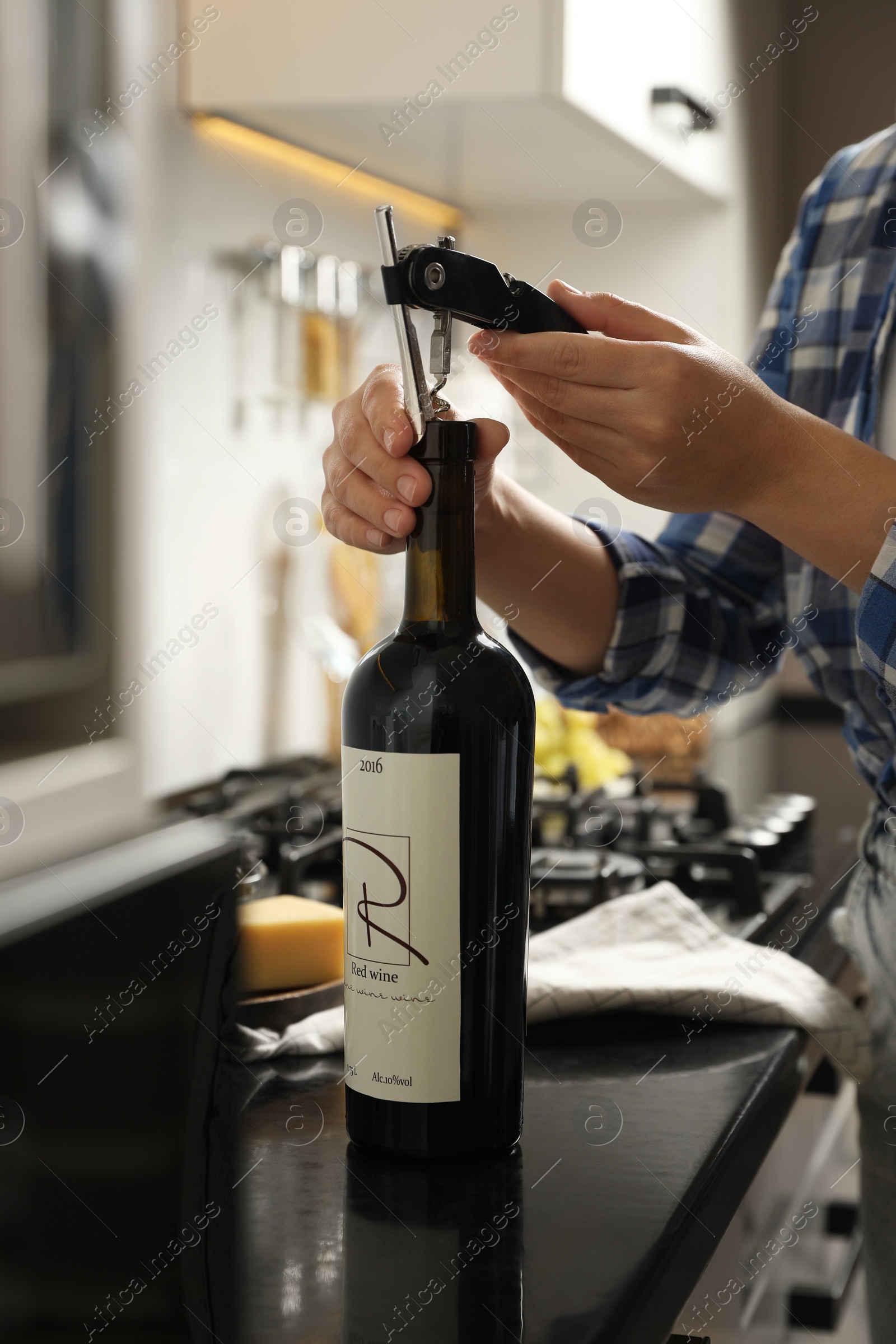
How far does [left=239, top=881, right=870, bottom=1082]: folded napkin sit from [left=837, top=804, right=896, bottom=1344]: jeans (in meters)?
0.03

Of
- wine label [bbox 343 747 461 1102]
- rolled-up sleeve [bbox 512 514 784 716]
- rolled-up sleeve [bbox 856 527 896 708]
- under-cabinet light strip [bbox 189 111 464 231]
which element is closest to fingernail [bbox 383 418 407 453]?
wine label [bbox 343 747 461 1102]

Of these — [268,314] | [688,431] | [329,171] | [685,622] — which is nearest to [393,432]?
[688,431]

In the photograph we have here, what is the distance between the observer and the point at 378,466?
0.56 metres

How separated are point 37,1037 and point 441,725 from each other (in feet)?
0.71

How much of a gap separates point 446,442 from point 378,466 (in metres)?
0.04

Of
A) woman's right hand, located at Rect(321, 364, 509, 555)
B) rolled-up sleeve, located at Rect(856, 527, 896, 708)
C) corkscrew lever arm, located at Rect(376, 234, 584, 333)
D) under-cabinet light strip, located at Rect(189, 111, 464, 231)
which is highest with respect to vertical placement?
under-cabinet light strip, located at Rect(189, 111, 464, 231)

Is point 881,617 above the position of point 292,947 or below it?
above

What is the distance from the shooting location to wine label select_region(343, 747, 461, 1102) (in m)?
0.51

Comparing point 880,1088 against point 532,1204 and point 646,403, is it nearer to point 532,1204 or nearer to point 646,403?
point 532,1204

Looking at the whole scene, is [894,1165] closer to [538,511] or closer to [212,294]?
[538,511]

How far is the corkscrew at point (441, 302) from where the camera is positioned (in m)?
0.52

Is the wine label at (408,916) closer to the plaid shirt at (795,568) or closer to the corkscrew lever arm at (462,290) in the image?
the corkscrew lever arm at (462,290)

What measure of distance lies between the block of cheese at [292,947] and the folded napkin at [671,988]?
0.09 ft

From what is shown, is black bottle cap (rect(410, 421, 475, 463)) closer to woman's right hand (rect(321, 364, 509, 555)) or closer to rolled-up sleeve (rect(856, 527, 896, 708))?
woman's right hand (rect(321, 364, 509, 555))
